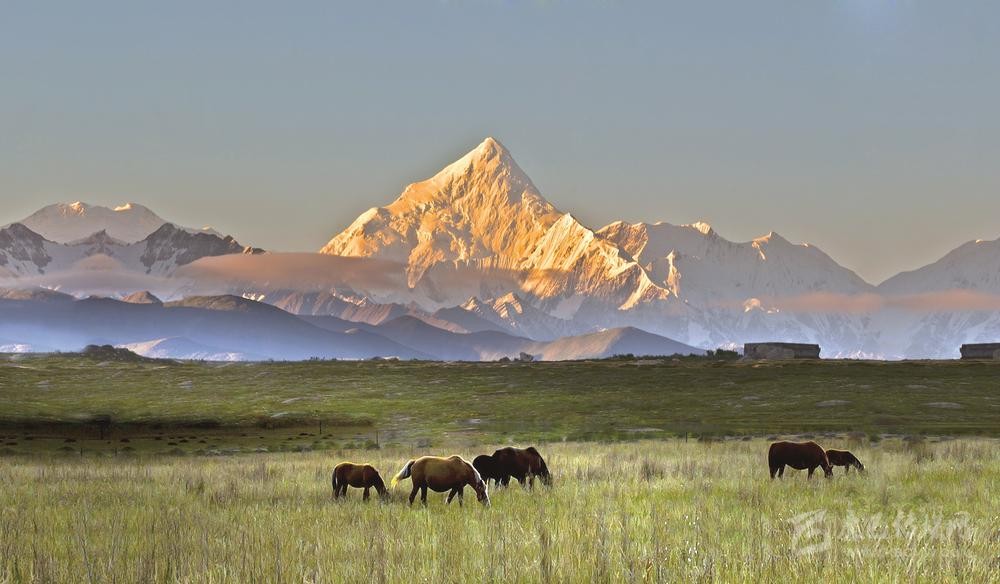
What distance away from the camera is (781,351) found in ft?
620

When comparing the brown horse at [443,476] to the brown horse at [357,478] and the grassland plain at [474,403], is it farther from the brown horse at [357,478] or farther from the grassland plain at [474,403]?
the grassland plain at [474,403]

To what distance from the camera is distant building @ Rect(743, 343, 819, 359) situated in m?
188

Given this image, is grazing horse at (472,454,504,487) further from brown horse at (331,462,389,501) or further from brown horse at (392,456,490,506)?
brown horse at (392,456,490,506)

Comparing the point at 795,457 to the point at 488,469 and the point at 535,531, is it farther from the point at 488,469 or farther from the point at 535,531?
the point at 535,531

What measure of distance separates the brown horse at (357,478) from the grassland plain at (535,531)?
402mm

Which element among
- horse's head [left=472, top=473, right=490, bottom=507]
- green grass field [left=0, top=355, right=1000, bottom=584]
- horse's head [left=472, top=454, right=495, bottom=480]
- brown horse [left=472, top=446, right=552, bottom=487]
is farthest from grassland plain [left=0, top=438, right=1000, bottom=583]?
horse's head [left=472, top=454, right=495, bottom=480]

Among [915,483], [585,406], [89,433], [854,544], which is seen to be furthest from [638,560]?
[585,406]

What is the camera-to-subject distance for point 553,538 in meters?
13.9

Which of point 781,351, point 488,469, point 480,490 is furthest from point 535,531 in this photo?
point 781,351

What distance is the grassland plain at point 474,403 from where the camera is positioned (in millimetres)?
70875

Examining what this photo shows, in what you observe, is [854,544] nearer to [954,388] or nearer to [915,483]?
[915,483]

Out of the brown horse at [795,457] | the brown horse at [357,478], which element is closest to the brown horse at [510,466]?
the brown horse at [357,478]

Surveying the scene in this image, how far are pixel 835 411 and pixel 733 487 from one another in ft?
243

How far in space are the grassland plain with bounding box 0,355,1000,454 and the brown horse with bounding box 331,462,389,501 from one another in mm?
37708
